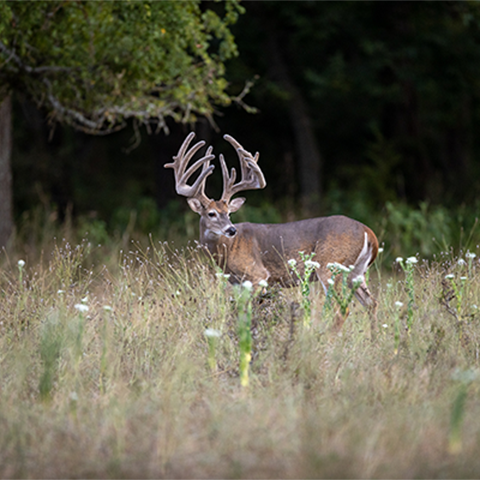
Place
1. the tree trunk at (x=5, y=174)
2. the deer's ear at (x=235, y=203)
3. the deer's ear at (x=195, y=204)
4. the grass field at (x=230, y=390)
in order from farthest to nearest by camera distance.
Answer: the tree trunk at (x=5, y=174) → the deer's ear at (x=235, y=203) → the deer's ear at (x=195, y=204) → the grass field at (x=230, y=390)

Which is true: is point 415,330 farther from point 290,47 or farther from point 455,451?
point 290,47

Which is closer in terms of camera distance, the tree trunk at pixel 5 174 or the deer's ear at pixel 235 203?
the deer's ear at pixel 235 203

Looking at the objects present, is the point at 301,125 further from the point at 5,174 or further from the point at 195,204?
the point at 195,204

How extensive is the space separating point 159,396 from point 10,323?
1976mm

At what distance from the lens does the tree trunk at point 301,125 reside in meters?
15.6

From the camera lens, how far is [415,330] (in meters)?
4.93

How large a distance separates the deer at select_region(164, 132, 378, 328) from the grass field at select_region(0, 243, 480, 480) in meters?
0.88

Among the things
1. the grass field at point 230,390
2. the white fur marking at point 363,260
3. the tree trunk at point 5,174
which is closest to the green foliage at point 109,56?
the tree trunk at point 5,174

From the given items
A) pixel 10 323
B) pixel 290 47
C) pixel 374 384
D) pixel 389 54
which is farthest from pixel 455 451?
pixel 290 47

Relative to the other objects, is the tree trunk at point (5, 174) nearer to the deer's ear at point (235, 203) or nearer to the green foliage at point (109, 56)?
the green foliage at point (109, 56)

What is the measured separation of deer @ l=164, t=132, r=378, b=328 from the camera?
21.9 feet

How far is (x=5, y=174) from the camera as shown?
8.90 m

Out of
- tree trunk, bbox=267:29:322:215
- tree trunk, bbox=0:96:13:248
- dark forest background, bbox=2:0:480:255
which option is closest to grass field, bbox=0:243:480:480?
tree trunk, bbox=0:96:13:248

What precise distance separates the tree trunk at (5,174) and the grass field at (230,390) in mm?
3383
